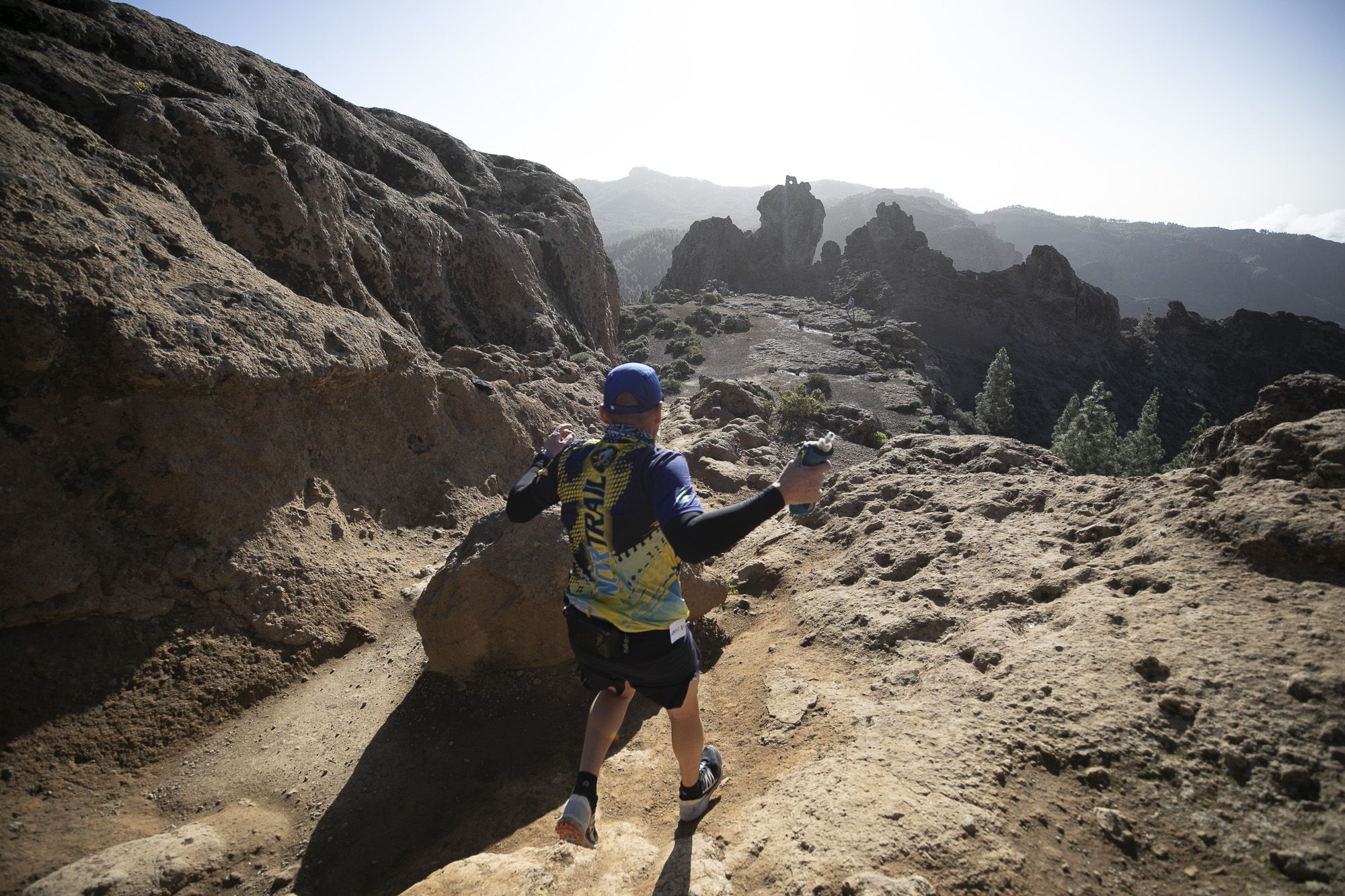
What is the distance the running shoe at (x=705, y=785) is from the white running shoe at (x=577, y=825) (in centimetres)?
57

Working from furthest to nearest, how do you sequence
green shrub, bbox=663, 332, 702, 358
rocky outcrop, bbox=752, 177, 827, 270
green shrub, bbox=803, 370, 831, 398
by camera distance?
rocky outcrop, bbox=752, 177, 827, 270, green shrub, bbox=663, 332, 702, 358, green shrub, bbox=803, 370, 831, 398

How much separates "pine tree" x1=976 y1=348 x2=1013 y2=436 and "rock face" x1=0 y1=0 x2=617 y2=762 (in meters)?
37.4

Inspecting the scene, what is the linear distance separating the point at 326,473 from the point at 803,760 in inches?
257

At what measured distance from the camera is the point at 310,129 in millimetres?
13031

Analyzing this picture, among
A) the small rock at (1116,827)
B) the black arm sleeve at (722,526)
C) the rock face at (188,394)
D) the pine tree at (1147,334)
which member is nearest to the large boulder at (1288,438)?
the small rock at (1116,827)

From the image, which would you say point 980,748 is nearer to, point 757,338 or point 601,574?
point 601,574

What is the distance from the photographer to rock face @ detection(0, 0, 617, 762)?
5.05 m

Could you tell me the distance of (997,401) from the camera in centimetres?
4184

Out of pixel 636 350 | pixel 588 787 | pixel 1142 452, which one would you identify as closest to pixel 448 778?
pixel 588 787

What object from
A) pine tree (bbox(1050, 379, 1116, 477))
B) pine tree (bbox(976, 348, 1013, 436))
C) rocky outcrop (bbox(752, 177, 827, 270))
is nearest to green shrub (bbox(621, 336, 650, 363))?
pine tree (bbox(976, 348, 1013, 436))

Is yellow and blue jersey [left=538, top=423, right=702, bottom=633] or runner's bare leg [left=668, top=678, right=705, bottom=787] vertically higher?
yellow and blue jersey [left=538, top=423, right=702, bottom=633]

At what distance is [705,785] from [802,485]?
6.23 feet

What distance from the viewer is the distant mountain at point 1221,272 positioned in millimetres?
137250

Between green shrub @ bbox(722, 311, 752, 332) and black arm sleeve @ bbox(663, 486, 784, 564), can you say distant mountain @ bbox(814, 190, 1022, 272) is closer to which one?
green shrub @ bbox(722, 311, 752, 332)
